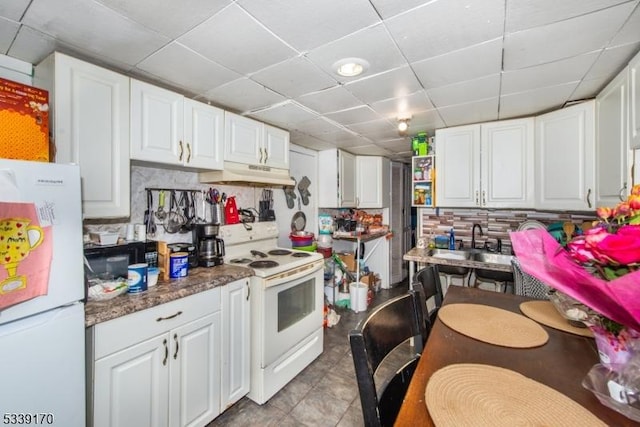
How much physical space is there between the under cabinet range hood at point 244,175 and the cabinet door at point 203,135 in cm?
8

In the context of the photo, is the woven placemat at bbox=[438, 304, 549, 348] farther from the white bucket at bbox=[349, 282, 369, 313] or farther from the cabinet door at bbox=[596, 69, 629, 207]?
the white bucket at bbox=[349, 282, 369, 313]

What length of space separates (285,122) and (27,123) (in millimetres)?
1760

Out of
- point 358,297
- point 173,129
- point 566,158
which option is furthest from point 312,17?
point 358,297

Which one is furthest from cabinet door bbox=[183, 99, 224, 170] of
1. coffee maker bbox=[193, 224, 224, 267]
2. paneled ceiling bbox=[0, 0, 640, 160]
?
coffee maker bbox=[193, 224, 224, 267]

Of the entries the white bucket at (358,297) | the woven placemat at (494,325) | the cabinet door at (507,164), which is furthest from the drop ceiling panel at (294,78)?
the white bucket at (358,297)

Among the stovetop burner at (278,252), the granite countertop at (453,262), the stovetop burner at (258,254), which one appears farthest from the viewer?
the stovetop burner at (278,252)

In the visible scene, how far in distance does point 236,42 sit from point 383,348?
5.06 ft

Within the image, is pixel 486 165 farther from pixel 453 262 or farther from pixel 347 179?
pixel 347 179

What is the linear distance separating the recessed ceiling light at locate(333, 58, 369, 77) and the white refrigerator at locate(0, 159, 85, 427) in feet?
4.54

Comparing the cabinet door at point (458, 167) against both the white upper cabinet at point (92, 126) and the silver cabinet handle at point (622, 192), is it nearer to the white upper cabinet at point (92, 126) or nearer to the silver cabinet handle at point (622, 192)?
the silver cabinet handle at point (622, 192)

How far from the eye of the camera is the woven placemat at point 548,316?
112 cm

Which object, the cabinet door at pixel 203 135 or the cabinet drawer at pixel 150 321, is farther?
the cabinet door at pixel 203 135

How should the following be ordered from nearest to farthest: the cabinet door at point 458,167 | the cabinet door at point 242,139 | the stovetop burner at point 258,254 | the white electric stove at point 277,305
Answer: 1. the white electric stove at point 277,305
2. the cabinet door at point 242,139
3. the stovetop burner at point 258,254
4. the cabinet door at point 458,167

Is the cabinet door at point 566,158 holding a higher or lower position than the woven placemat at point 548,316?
higher
